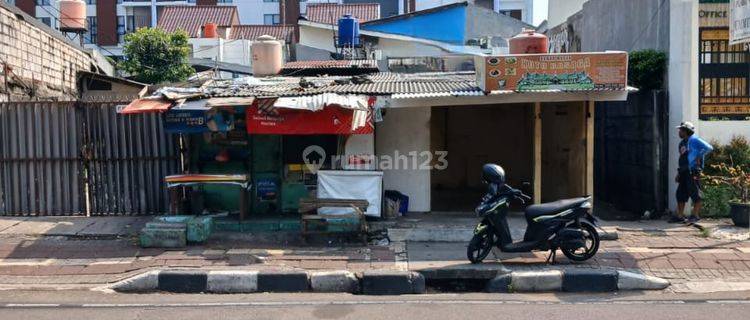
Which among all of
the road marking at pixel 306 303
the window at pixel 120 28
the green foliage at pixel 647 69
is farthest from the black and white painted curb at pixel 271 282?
the window at pixel 120 28

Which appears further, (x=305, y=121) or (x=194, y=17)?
(x=194, y=17)

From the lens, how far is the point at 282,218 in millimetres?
10594

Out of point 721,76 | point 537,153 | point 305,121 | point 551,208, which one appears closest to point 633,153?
point 721,76

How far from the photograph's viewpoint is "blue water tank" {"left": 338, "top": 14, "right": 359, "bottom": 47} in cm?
2123

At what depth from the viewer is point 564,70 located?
32.6 ft

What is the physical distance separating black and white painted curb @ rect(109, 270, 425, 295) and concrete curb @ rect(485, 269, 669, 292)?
1.07 m

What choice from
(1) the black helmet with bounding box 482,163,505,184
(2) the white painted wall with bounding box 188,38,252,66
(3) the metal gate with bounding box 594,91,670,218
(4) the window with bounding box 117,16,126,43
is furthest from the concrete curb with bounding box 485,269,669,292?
(4) the window with bounding box 117,16,126,43

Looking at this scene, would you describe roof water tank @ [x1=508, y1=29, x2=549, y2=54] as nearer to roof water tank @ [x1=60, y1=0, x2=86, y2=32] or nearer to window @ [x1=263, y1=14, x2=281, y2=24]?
roof water tank @ [x1=60, y1=0, x2=86, y2=32]

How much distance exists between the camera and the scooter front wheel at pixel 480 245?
323 inches

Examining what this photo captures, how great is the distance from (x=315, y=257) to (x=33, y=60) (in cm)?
858

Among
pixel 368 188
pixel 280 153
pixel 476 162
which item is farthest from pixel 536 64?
pixel 476 162

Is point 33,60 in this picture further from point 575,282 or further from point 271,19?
point 271,19

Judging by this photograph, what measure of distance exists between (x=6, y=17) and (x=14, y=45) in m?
0.56

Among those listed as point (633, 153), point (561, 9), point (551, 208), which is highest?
point (561, 9)
